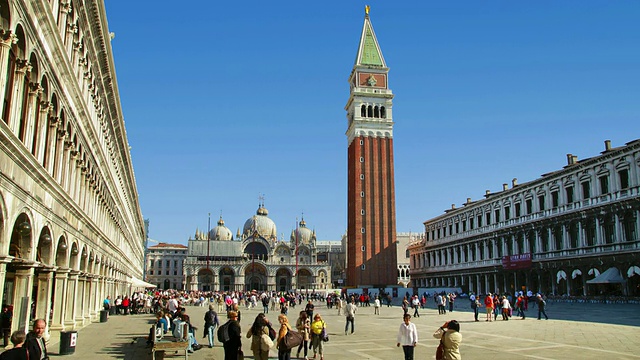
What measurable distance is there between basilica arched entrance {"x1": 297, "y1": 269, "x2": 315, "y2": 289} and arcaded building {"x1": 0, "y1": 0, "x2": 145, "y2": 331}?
8287cm

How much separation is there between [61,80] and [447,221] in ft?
212

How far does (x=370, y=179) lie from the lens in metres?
78.1

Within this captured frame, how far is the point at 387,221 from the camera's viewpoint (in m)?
77.6

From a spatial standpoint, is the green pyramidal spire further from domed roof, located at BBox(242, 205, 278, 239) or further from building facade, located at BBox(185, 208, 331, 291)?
domed roof, located at BBox(242, 205, 278, 239)

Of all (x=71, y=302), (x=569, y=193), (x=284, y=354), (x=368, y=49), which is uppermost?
(x=368, y=49)

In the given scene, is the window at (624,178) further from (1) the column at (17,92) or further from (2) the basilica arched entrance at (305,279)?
(2) the basilica arched entrance at (305,279)

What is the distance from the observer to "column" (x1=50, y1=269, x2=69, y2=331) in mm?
17984

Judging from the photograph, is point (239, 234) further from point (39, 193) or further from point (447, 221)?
point (39, 193)

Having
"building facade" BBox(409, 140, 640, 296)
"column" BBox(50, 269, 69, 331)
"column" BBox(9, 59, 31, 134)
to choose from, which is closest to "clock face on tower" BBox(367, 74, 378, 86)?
"building facade" BBox(409, 140, 640, 296)

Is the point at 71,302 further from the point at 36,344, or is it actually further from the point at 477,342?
the point at 477,342

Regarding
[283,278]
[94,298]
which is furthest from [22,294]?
[283,278]

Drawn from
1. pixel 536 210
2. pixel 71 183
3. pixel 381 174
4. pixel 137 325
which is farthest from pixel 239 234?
pixel 71 183

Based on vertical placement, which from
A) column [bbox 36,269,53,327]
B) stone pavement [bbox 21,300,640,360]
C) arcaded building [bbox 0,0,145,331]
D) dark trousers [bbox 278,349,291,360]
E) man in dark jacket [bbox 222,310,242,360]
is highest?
arcaded building [bbox 0,0,145,331]

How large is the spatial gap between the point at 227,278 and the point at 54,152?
Answer: 95706 millimetres
